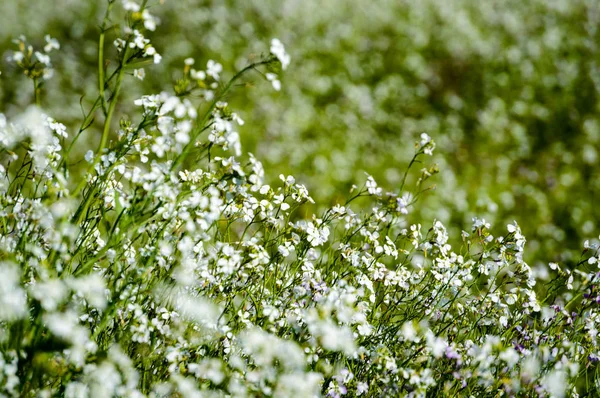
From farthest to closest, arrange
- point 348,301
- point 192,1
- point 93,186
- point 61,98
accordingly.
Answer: point 192,1, point 61,98, point 93,186, point 348,301

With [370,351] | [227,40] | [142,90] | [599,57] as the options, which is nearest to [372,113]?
[227,40]

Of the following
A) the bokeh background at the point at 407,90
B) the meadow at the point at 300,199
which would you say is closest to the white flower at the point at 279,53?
the meadow at the point at 300,199

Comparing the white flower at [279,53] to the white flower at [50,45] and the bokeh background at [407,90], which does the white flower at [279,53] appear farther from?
the bokeh background at [407,90]

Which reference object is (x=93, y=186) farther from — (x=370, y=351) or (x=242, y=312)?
(x=370, y=351)

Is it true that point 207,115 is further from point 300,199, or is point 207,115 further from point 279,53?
point 300,199

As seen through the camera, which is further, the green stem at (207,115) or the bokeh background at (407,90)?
the bokeh background at (407,90)

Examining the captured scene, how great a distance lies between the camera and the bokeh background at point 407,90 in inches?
348

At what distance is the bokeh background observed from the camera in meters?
8.83

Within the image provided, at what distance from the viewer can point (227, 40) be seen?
12148 millimetres

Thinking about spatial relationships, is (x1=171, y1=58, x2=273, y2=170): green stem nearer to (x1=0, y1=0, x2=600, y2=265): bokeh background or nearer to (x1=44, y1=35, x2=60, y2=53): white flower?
(x1=44, y1=35, x2=60, y2=53): white flower

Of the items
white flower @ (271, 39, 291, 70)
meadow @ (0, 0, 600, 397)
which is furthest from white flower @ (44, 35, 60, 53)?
white flower @ (271, 39, 291, 70)

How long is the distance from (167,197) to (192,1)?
11935mm

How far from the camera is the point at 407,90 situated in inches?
452

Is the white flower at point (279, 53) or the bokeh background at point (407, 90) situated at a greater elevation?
the bokeh background at point (407, 90)
